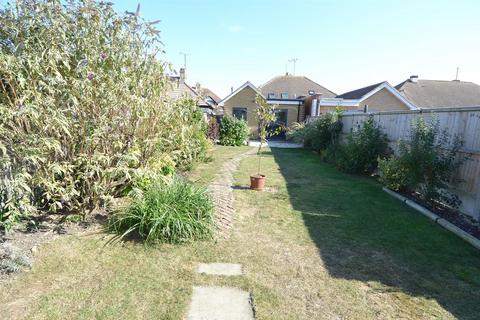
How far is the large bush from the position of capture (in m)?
3.47

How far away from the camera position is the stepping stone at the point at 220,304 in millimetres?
2557

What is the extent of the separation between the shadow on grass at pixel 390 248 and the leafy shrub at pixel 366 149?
7.65 feet

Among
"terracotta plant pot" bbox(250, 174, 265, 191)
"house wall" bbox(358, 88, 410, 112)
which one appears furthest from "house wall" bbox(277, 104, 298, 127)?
"terracotta plant pot" bbox(250, 174, 265, 191)

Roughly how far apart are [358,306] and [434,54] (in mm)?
9920

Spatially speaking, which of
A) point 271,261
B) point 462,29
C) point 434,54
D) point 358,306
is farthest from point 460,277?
point 434,54

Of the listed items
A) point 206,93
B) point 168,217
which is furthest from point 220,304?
point 206,93

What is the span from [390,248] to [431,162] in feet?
8.46

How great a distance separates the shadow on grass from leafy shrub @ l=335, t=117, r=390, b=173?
2.33 metres

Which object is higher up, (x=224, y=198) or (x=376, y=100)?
(x=376, y=100)

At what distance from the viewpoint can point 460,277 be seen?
10.9 feet

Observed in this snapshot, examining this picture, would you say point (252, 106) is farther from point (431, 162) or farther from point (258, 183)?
point (431, 162)

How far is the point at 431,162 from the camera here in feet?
18.5

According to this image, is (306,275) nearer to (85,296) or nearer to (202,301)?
(202,301)

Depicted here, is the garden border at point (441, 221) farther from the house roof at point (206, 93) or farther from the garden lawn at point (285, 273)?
the house roof at point (206, 93)
